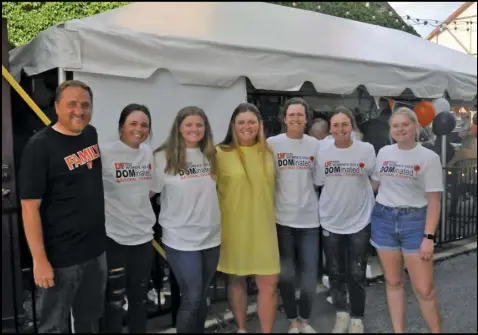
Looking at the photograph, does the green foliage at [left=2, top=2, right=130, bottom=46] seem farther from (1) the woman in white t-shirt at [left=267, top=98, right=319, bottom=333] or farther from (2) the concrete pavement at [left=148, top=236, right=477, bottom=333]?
(2) the concrete pavement at [left=148, top=236, right=477, bottom=333]

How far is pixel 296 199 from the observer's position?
1.56 meters

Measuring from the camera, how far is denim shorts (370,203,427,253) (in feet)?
4.09

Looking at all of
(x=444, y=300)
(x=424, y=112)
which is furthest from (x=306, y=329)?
(x=424, y=112)

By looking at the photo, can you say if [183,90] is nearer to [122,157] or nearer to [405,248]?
[122,157]

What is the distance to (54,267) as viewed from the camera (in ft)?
4.58

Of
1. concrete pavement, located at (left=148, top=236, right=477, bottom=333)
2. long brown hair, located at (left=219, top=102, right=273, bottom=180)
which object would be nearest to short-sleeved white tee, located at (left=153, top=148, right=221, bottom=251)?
long brown hair, located at (left=219, top=102, right=273, bottom=180)

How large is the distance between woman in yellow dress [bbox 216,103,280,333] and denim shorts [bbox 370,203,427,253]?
377mm

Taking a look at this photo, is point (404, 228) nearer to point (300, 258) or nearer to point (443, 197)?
point (443, 197)

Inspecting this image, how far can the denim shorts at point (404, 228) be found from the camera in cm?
125

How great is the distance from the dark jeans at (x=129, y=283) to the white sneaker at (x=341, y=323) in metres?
0.64

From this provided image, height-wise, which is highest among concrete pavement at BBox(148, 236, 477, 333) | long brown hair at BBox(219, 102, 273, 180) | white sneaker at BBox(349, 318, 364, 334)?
long brown hair at BBox(219, 102, 273, 180)

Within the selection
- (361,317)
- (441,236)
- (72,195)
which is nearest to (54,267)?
(72,195)

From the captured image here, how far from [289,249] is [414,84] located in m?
0.71

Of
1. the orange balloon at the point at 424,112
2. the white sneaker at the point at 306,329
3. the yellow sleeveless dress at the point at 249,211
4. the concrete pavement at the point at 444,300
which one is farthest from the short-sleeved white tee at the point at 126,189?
the orange balloon at the point at 424,112
